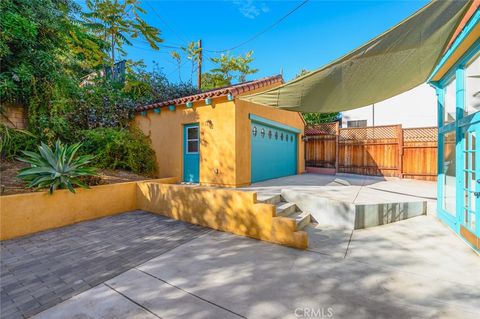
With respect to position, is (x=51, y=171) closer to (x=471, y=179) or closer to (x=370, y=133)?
(x=471, y=179)

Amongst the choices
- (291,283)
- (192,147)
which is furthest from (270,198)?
(192,147)

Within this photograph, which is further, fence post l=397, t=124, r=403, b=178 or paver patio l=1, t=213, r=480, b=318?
fence post l=397, t=124, r=403, b=178

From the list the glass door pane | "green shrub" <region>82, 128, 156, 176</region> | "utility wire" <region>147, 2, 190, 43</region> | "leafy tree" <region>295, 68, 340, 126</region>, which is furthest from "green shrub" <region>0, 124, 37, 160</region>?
"leafy tree" <region>295, 68, 340, 126</region>

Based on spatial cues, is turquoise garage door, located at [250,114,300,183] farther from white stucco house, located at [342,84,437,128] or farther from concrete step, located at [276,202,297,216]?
white stucco house, located at [342,84,437,128]

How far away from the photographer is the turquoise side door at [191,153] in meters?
7.67

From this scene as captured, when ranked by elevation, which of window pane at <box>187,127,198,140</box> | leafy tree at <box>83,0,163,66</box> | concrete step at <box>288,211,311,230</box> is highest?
leafy tree at <box>83,0,163,66</box>

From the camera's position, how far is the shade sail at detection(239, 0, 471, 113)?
101 inches

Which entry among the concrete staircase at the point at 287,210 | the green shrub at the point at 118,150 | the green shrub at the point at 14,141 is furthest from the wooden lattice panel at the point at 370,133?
the green shrub at the point at 14,141

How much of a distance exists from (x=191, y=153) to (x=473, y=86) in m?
7.11

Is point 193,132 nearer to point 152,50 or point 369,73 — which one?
point 369,73

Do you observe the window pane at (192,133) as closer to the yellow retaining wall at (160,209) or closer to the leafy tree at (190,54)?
the yellow retaining wall at (160,209)

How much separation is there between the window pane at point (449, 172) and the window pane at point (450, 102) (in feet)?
1.13

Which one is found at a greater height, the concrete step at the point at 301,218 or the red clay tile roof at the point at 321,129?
the red clay tile roof at the point at 321,129

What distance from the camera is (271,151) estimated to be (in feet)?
29.1
